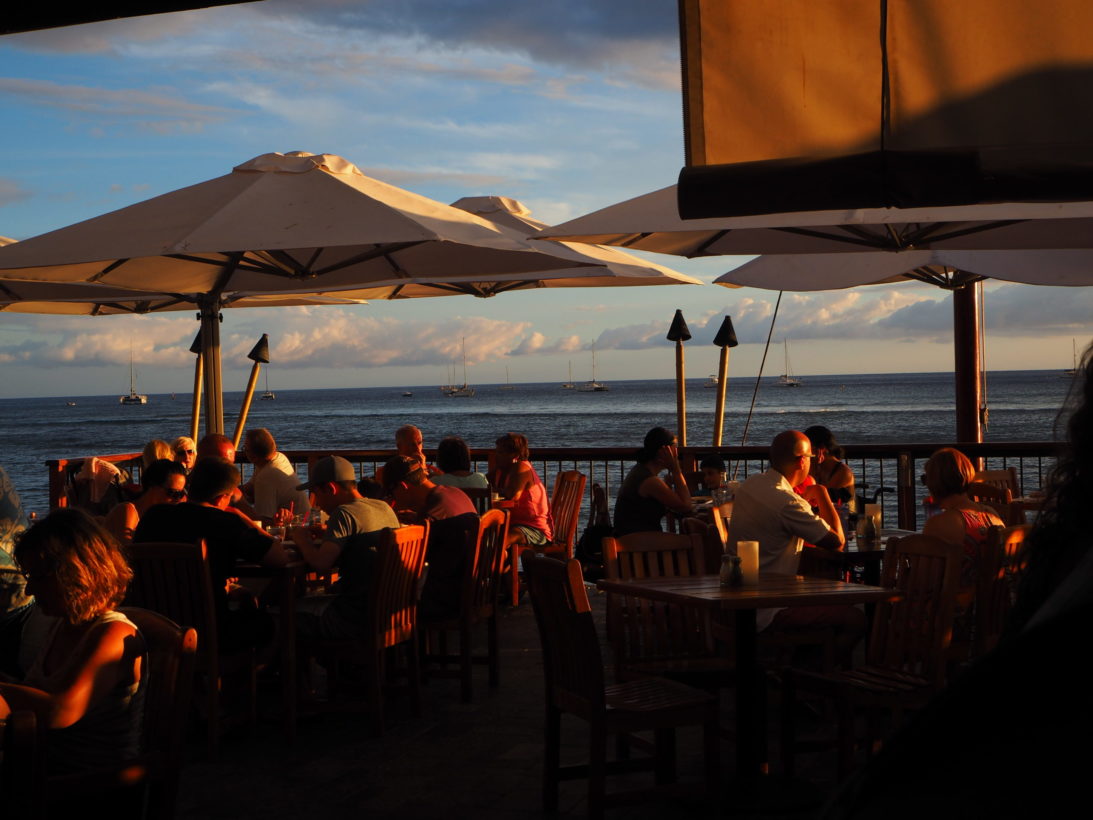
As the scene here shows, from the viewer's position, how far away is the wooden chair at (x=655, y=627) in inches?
201

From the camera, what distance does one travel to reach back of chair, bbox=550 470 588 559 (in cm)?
923

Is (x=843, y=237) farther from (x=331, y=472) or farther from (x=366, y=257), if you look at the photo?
(x=331, y=472)

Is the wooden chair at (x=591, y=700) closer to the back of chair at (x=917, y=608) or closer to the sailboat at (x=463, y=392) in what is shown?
the back of chair at (x=917, y=608)

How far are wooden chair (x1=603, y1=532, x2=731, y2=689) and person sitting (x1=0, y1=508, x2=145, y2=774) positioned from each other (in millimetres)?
2324

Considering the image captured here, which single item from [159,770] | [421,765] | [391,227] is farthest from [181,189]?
[159,770]

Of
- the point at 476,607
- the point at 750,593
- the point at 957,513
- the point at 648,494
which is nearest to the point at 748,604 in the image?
the point at 750,593

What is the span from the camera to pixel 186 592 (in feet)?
16.9

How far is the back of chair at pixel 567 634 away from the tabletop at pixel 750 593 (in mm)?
412

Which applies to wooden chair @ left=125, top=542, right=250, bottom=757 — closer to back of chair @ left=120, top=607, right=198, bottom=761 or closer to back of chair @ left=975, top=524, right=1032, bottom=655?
back of chair @ left=120, top=607, right=198, bottom=761

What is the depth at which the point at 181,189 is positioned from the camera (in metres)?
7.71

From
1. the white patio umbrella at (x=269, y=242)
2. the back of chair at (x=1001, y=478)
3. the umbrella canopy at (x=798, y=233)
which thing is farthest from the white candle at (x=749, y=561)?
the back of chair at (x=1001, y=478)

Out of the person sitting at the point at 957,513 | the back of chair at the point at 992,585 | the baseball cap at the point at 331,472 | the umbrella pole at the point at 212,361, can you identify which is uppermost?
the umbrella pole at the point at 212,361

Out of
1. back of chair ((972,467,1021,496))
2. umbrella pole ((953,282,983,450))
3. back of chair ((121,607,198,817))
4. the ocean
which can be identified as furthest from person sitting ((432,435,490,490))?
the ocean

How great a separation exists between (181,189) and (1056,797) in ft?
25.8
